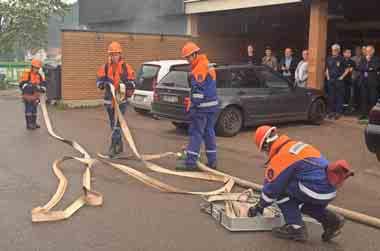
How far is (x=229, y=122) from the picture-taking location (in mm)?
11328

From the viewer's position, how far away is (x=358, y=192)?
700cm

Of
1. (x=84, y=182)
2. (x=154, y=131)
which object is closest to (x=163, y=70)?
(x=154, y=131)

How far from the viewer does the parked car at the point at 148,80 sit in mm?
14008

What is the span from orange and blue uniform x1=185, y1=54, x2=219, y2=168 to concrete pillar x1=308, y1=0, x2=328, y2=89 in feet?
22.2

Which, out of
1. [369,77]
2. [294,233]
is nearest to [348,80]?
[369,77]

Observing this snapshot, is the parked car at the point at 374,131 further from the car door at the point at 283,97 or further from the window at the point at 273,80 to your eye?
the window at the point at 273,80

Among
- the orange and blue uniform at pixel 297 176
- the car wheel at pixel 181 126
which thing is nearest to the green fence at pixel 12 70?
the car wheel at pixel 181 126

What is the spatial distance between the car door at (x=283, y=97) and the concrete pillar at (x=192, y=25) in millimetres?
7621

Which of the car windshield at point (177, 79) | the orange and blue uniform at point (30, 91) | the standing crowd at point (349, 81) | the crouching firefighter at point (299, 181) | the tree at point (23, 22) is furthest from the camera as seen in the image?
the tree at point (23, 22)

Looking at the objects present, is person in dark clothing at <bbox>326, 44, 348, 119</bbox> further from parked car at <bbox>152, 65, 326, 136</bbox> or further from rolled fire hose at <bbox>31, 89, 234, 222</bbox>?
rolled fire hose at <bbox>31, 89, 234, 222</bbox>

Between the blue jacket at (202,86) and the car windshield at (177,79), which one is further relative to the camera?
the car windshield at (177,79)

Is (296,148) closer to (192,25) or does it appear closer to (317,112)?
(317,112)

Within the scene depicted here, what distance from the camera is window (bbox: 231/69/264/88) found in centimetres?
1166

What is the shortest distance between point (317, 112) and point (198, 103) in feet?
19.1
